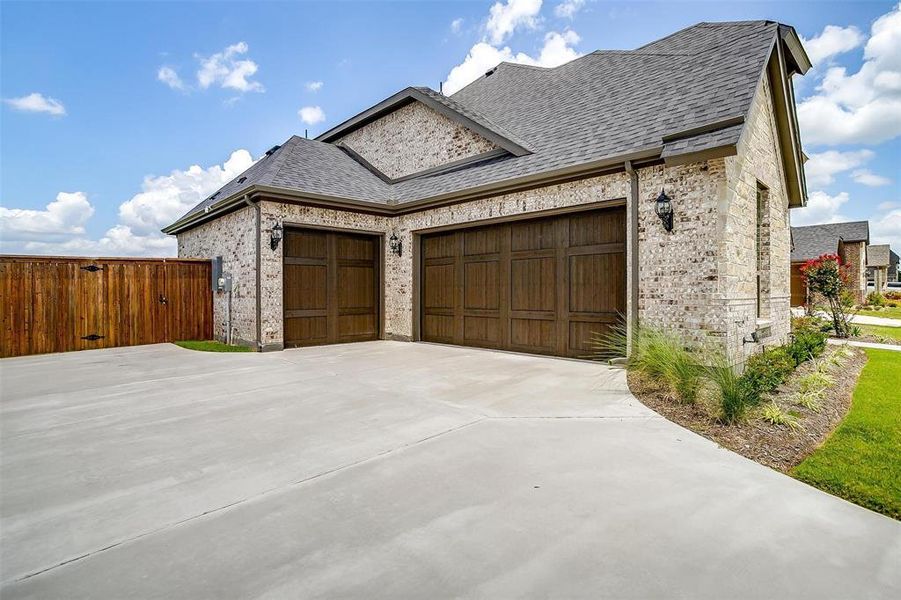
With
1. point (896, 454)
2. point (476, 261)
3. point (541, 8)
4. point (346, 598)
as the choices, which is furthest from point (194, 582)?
point (541, 8)

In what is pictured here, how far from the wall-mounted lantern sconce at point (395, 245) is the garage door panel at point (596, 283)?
4.98 m

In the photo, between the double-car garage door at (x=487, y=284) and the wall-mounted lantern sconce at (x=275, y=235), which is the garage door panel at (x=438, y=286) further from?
the wall-mounted lantern sconce at (x=275, y=235)

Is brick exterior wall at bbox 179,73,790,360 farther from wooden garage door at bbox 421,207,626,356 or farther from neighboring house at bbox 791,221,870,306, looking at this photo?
neighboring house at bbox 791,221,870,306

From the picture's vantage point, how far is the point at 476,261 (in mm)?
10102

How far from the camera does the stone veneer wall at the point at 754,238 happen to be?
6484 mm

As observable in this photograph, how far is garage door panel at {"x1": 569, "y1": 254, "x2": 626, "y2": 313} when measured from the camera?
7.71 m

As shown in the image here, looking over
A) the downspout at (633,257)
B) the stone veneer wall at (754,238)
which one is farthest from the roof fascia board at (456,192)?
the stone veneer wall at (754,238)

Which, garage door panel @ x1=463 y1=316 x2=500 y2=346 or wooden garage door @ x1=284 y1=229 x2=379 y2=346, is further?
wooden garage door @ x1=284 y1=229 x2=379 y2=346

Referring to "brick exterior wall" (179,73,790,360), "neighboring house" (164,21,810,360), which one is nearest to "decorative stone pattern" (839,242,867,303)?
"neighboring house" (164,21,810,360)

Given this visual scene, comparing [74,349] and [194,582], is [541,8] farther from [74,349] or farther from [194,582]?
[74,349]

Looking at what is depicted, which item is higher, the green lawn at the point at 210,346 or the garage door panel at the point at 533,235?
the garage door panel at the point at 533,235

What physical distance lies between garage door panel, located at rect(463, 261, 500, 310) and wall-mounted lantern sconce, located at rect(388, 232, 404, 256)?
2.17 meters

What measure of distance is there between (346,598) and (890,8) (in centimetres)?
1218

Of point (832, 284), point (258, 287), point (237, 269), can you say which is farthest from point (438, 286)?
point (832, 284)
